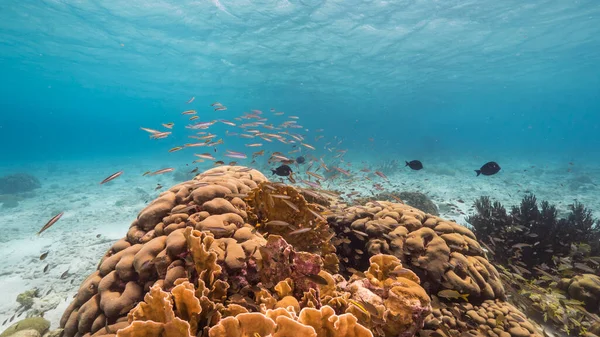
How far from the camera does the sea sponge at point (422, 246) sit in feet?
13.3

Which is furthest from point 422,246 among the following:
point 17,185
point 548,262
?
point 17,185

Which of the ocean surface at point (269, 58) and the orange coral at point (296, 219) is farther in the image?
the ocean surface at point (269, 58)

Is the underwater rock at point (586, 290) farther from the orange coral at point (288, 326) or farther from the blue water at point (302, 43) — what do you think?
the blue water at point (302, 43)

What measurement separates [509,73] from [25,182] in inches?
2534

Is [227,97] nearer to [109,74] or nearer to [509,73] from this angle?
[109,74]

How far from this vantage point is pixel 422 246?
14.2 ft

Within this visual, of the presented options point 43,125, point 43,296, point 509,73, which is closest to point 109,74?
point 43,296

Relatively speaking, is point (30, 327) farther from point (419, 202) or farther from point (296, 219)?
point (419, 202)

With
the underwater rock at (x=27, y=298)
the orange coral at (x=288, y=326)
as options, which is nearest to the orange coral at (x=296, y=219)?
the orange coral at (x=288, y=326)

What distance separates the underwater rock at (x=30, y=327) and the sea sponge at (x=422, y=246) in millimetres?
6303

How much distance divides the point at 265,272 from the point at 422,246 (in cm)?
282

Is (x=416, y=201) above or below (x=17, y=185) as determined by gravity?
above

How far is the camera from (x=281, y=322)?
1.67 meters

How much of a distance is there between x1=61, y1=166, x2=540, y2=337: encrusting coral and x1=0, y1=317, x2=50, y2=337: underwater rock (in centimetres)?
278
